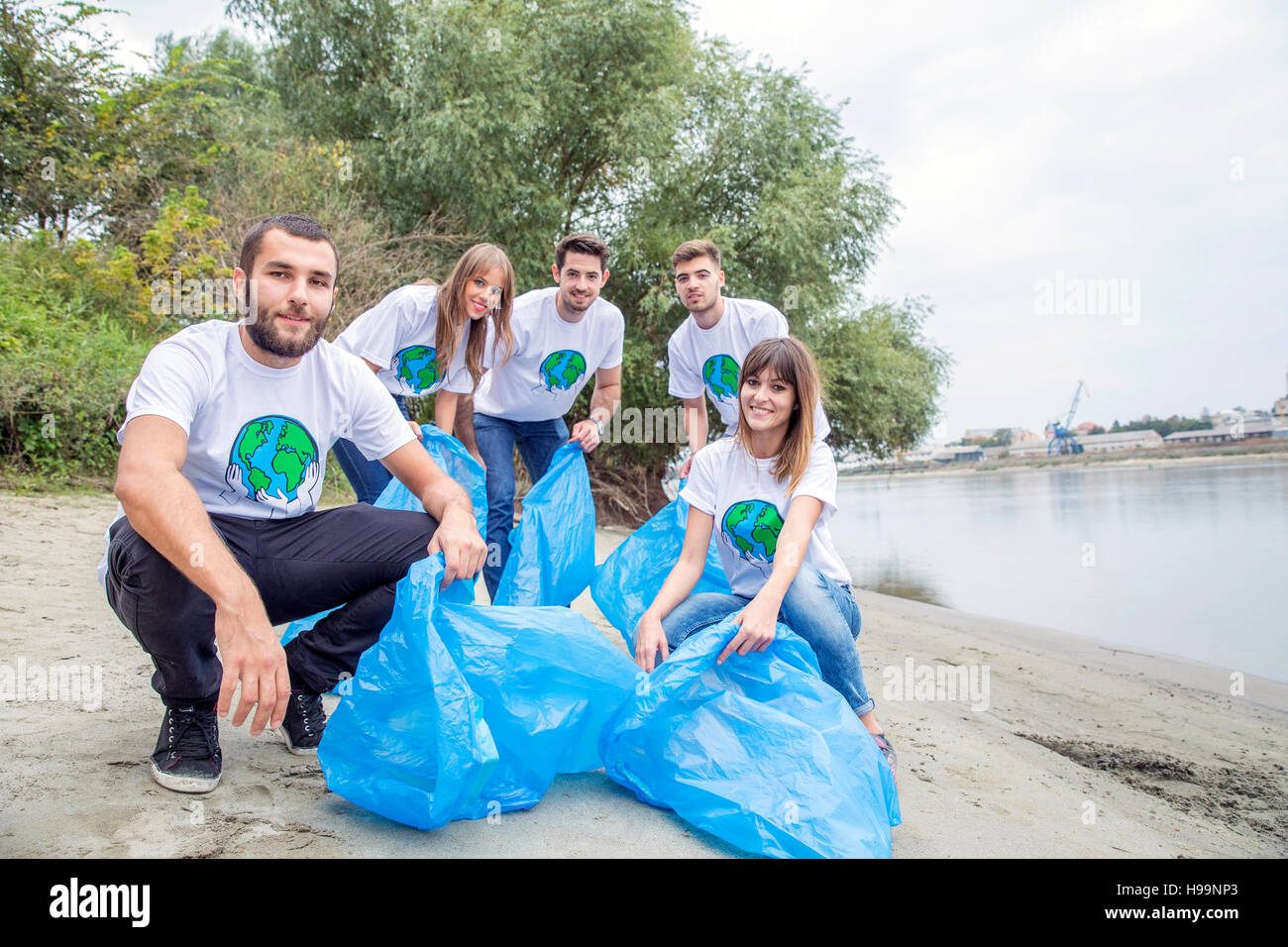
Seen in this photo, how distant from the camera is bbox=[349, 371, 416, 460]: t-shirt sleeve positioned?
2.16 metres

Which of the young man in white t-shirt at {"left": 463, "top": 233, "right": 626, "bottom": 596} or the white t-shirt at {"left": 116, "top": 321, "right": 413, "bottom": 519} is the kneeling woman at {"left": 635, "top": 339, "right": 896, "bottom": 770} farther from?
the young man in white t-shirt at {"left": 463, "top": 233, "right": 626, "bottom": 596}

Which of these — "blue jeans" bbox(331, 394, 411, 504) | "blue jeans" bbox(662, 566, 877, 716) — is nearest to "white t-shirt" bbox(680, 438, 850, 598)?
"blue jeans" bbox(662, 566, 877, 716)

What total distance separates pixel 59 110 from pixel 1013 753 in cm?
1146

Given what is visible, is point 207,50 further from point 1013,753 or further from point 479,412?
point 1013,753

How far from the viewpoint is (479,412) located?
12.0ft

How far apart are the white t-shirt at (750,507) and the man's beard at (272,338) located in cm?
114

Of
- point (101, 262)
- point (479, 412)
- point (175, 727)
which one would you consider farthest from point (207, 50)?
point (175, 727)

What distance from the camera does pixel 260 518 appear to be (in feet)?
6.61

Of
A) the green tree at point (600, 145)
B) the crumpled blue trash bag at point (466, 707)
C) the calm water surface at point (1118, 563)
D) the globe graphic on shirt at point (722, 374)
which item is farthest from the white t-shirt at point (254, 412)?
the green tree at point (600, 145)

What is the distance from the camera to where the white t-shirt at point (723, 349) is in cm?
356

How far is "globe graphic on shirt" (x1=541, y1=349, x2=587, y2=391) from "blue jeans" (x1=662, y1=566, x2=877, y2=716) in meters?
1.58

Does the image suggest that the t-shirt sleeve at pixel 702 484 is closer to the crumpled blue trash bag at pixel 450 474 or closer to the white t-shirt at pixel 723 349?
the crumpled blue trash bag at pixel 450 474

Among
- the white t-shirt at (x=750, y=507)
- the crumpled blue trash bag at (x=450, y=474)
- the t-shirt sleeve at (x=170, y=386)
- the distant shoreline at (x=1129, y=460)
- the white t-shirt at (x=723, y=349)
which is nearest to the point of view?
the t-shirt sleeve at (x=170, y=386)

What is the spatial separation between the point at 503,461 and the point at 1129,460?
32139 millimetres
